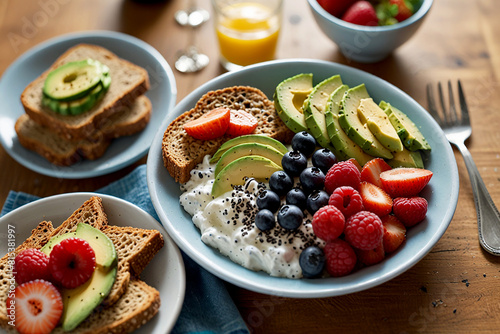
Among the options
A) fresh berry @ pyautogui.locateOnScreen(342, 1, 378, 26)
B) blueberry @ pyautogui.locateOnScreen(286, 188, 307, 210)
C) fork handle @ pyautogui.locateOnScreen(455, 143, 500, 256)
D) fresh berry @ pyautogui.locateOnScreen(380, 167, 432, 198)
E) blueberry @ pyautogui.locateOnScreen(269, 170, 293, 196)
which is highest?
fresh berry @ pyautogui.locateOnScreen(342, 1, 378, 26)

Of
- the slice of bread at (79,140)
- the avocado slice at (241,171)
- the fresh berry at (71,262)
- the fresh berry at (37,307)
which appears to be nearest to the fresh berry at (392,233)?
the avocado slice at (241,171)

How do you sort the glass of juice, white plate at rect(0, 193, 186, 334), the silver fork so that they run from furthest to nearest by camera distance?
the glass of juice
the silver fork
white plate at rect(0, 193, 186, 334)

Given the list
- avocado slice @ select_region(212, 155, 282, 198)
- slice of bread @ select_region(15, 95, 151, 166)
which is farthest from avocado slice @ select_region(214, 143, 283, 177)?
slice of bread @ select_region(15, 95, 151, 166)

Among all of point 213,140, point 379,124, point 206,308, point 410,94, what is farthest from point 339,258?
point 410,94

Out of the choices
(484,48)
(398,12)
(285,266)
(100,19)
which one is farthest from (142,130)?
(484,48)

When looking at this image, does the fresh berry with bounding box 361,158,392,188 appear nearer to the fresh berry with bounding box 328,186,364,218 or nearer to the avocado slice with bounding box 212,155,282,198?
the fresh berry with bounding box 328,186,364,218

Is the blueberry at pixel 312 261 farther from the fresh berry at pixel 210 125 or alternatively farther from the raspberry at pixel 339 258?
the fresh berry at pixel 210 125

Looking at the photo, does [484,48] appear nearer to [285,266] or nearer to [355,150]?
[355,150]
